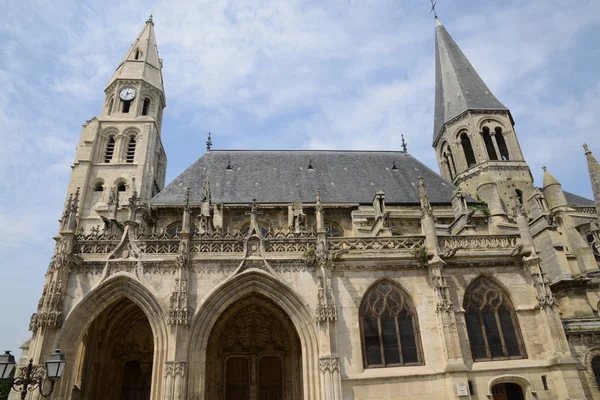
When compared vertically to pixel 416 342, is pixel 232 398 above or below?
below

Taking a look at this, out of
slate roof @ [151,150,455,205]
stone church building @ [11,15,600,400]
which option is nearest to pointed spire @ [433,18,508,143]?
slate roof @ [151,150,455,205]

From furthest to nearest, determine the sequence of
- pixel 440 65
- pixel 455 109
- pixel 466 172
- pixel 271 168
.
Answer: pixel 440 65 < pixel 455 109 < pixel 466 172 < pixel 271 168

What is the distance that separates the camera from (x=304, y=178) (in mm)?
21672

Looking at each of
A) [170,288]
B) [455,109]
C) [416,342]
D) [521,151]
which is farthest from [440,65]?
[170,288]

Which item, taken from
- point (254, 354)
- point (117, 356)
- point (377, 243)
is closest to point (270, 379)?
point (254, 354)

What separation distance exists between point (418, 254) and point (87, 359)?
1114cm

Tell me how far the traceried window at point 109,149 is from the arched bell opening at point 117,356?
535 inches

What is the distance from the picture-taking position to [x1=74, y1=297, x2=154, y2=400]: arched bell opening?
→ 12.6m

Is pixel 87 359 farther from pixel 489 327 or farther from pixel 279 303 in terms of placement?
pixel 489 327

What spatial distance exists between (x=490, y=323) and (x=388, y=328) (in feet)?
10.6

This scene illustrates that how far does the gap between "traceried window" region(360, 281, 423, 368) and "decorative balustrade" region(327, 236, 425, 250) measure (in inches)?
47.0

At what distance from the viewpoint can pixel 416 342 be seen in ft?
37.9

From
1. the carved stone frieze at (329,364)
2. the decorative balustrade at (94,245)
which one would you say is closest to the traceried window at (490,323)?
the carved stone frieze at (329,364)

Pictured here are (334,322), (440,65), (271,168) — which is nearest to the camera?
(334,322)
